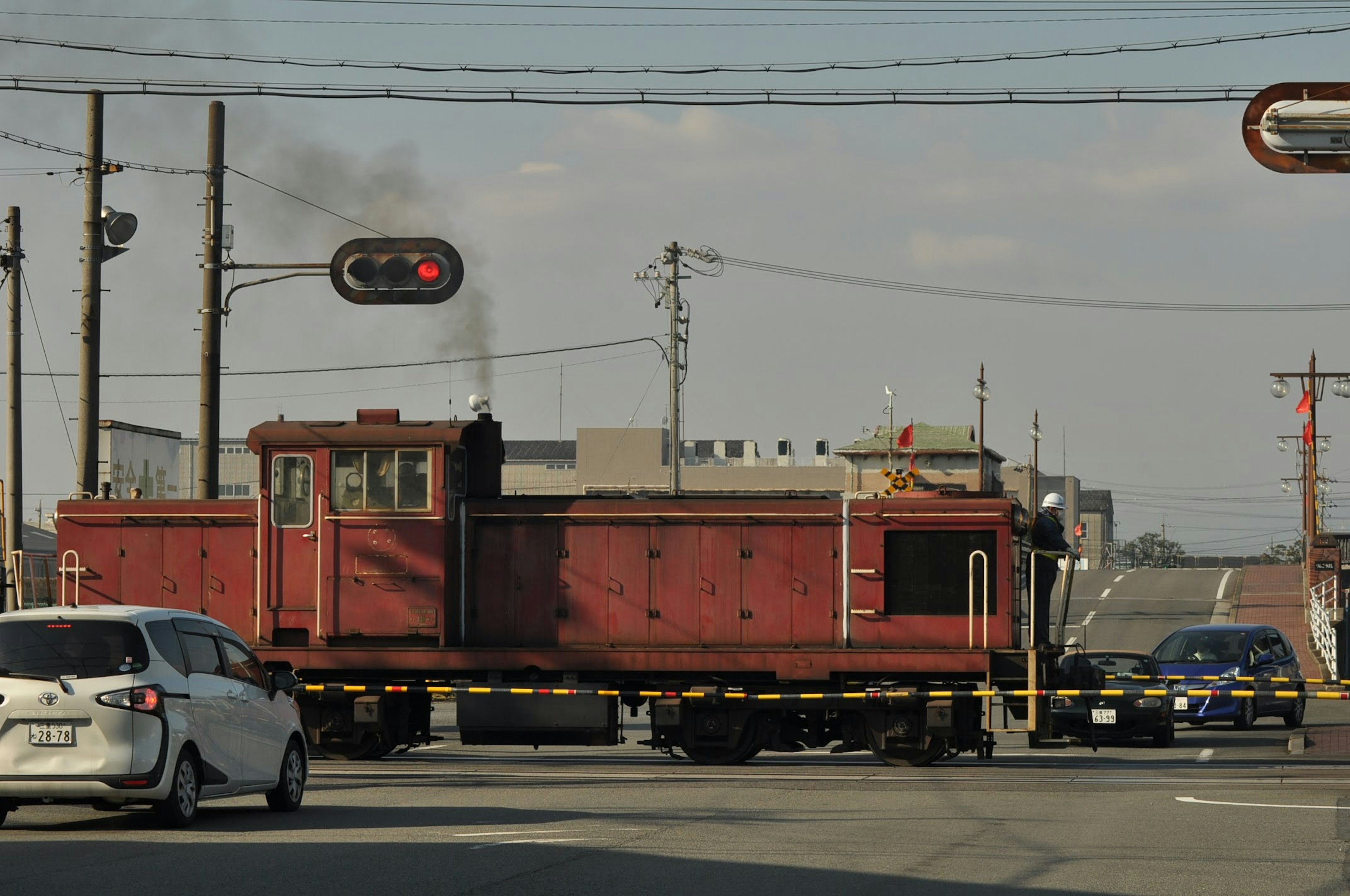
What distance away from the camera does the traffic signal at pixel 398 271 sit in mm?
20578

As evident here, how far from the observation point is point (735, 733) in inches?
728

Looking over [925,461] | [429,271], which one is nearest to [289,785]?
[429,271]

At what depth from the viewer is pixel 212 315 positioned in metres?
22.9

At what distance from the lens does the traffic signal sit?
20578 mm

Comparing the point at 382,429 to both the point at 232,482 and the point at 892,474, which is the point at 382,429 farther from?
the point at 232,482

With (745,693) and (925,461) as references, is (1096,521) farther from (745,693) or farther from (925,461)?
(745,693)

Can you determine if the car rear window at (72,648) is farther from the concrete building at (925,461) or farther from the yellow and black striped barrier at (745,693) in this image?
the concrete building at (925,461)

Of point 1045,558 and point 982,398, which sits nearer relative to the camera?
point 1045,558

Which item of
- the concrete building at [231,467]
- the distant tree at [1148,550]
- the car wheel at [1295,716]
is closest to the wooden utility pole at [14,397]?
the car wheel at [1295,716]

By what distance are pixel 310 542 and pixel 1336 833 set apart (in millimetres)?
11244

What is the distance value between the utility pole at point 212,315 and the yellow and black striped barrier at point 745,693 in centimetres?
458

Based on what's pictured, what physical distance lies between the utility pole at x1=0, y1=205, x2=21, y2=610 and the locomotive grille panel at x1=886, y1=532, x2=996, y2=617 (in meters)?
11.8

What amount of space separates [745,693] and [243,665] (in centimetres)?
666

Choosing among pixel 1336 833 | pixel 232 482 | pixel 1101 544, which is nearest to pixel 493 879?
pixel 1336 833
